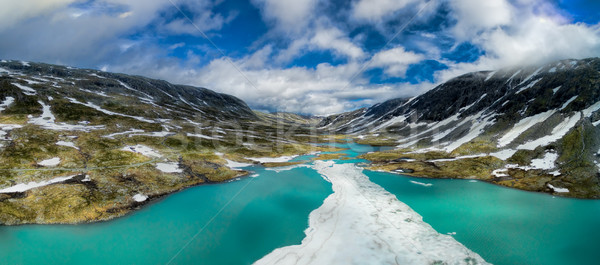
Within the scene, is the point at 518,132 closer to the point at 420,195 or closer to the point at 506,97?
the point at 506,97

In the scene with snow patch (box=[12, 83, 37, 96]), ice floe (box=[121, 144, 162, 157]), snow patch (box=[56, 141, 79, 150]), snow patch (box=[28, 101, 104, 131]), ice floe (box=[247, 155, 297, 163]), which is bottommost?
ice floe (box=[247, 155, 297, 163])

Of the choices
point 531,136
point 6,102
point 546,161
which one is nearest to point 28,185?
point 6,102

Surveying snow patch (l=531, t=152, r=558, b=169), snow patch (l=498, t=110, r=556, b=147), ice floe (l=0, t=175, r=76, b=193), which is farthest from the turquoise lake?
snow patch (l=498, t=110, r=556, b=147)

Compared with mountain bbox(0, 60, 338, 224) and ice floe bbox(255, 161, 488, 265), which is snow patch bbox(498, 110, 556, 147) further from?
mountain bbox(0, 60, 338, 224)

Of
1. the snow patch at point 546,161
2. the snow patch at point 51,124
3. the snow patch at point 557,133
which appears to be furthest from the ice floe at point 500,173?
the snow patch at point 51,124

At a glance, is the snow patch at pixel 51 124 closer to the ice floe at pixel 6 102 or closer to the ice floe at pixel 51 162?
the ice floe at pixel 6 102

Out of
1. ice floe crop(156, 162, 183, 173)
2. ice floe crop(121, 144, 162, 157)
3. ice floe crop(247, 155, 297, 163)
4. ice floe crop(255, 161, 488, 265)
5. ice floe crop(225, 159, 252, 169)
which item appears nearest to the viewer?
ice floe crop(255, 161, 488, 265)

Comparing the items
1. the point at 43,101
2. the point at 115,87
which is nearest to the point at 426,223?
the point at 43,101

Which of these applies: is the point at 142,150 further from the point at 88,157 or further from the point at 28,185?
the point at 28,185
